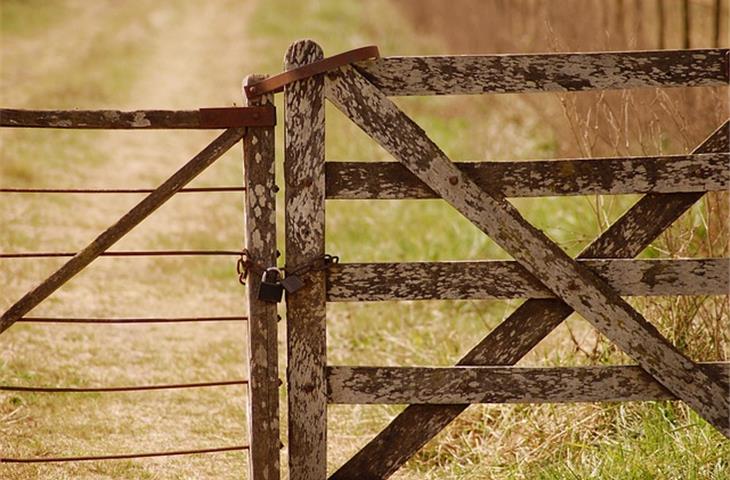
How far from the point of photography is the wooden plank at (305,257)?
12.6 feet

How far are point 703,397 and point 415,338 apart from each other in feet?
9.00

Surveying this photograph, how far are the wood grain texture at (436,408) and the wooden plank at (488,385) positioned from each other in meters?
0.10

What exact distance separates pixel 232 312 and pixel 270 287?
152 inches

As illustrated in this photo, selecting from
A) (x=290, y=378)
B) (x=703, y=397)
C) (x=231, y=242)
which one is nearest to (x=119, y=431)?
(x=290, y=378)

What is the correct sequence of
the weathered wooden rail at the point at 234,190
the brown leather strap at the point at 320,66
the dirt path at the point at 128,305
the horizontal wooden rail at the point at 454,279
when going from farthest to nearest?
1. the dirt path at the point at 128,305
2. the horizontal wooden rail at the point at 454,279
3. the weathered wooden rail at the point at 234,190
4. the brown leather strap at the point at 320,66

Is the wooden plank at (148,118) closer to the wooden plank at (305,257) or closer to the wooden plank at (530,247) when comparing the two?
the wooden plank at (305,257)

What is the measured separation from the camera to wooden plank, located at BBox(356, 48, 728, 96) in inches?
152

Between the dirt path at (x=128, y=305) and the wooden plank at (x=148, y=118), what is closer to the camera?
the wooden plank at (x=148, y=118)

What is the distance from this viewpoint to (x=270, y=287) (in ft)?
12.8

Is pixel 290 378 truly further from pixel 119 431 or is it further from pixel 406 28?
pixel 406 28

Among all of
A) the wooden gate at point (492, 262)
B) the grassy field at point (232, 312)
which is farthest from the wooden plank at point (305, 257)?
the grassy field at point (232, 312)

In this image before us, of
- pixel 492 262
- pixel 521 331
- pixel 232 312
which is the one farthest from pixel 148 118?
pixel 232 312

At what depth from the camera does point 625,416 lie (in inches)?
194

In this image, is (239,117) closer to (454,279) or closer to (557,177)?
(454,279)
